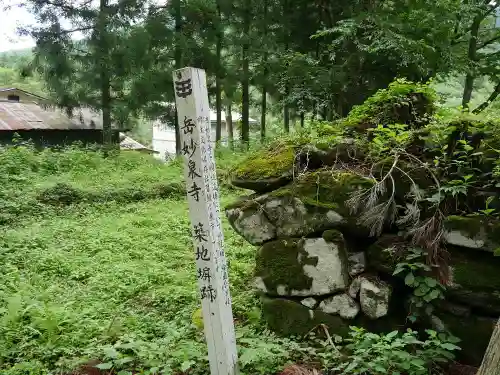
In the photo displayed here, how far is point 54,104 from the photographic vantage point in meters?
16.4

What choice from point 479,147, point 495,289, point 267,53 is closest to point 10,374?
point 495,289

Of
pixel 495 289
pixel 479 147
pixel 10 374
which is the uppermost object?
pixel 479 147

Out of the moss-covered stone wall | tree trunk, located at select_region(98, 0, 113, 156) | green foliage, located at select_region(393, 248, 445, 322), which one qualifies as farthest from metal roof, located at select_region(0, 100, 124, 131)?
green foliage, located at select_region(393, 248, 445, 322)

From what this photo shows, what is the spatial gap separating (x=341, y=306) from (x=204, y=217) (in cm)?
175

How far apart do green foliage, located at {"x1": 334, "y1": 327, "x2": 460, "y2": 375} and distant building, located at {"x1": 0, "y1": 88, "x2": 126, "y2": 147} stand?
16.0 metres

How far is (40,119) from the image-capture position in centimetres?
1833

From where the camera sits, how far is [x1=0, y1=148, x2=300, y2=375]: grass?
11.9 feet

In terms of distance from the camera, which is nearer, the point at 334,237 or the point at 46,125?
the point at 334,237

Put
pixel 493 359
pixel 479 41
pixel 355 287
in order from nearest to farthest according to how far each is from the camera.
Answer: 1. pixel 493 359
2. pixel 355 287
3. pixel 479 41

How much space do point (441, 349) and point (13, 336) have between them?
390cm

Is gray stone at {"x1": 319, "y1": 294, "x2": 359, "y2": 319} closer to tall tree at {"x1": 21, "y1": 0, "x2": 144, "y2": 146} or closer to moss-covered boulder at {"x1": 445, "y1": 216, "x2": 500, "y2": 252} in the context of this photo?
moss-covered boulder at {"x1": 445, "y1": 216, "x2": 500, "y2": 252}

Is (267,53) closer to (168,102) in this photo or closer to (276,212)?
(168,102)

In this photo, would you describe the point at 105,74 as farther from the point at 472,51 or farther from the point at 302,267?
the point at 302,267

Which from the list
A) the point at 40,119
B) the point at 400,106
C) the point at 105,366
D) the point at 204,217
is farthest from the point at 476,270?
the point at 40,119
